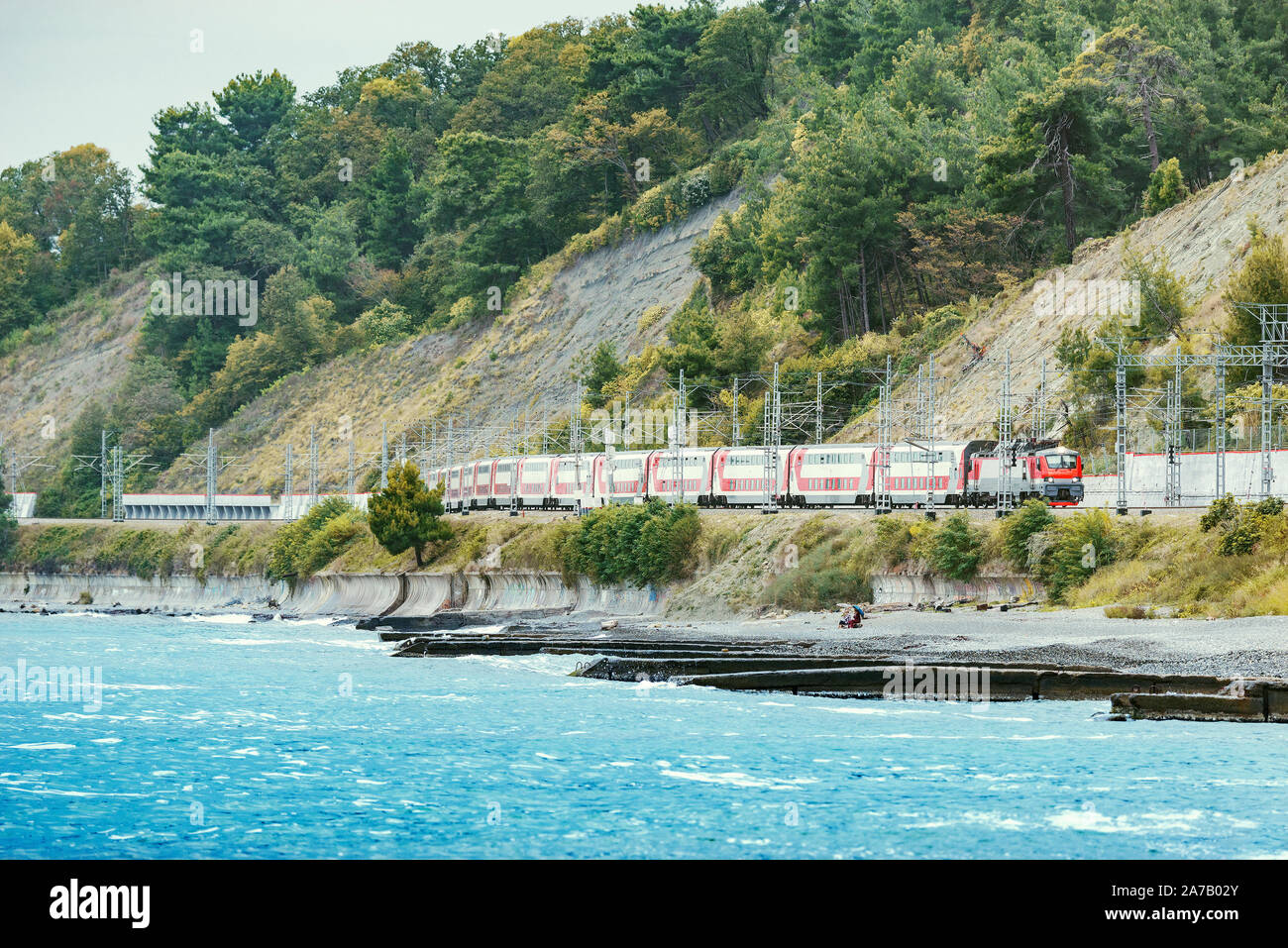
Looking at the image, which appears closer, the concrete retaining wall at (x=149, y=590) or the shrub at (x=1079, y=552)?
the shrub at (x=1079, y=552)

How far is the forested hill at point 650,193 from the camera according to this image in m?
82.2

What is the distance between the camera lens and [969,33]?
110 metres

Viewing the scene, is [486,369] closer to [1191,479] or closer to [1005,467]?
[1005,467]

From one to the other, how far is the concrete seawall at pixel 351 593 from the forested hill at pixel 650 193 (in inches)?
819

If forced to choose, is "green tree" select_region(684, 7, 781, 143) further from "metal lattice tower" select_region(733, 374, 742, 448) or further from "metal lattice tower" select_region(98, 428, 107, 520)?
"metal lattice tower" select_region(98, 428, 107, 520)

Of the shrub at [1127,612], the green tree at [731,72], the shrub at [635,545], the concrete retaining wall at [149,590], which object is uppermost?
the green tree at [731,72]

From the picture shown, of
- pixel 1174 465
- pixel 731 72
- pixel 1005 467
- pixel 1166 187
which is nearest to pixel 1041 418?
pixel 1005 467

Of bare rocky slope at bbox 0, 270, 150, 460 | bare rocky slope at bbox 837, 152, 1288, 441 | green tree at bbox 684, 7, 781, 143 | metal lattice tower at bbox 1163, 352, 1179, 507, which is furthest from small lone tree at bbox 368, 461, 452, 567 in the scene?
bare rocky slope at bbox 0, 270, 150, 460

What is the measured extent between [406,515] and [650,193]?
2023 inches

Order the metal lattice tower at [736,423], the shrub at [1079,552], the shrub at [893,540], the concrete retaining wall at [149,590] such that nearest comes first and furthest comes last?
the shrub at [1079,552]
the shrub at [893,540]
the metal lattice tower at [736,423]
the concrete retaining wall at [149,590]

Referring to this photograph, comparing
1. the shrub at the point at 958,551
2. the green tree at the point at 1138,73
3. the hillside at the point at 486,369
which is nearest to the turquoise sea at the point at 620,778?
the shrub at the point at 958,551

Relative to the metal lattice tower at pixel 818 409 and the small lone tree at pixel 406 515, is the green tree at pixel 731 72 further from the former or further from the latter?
the small lone tree at pixel 406 515
